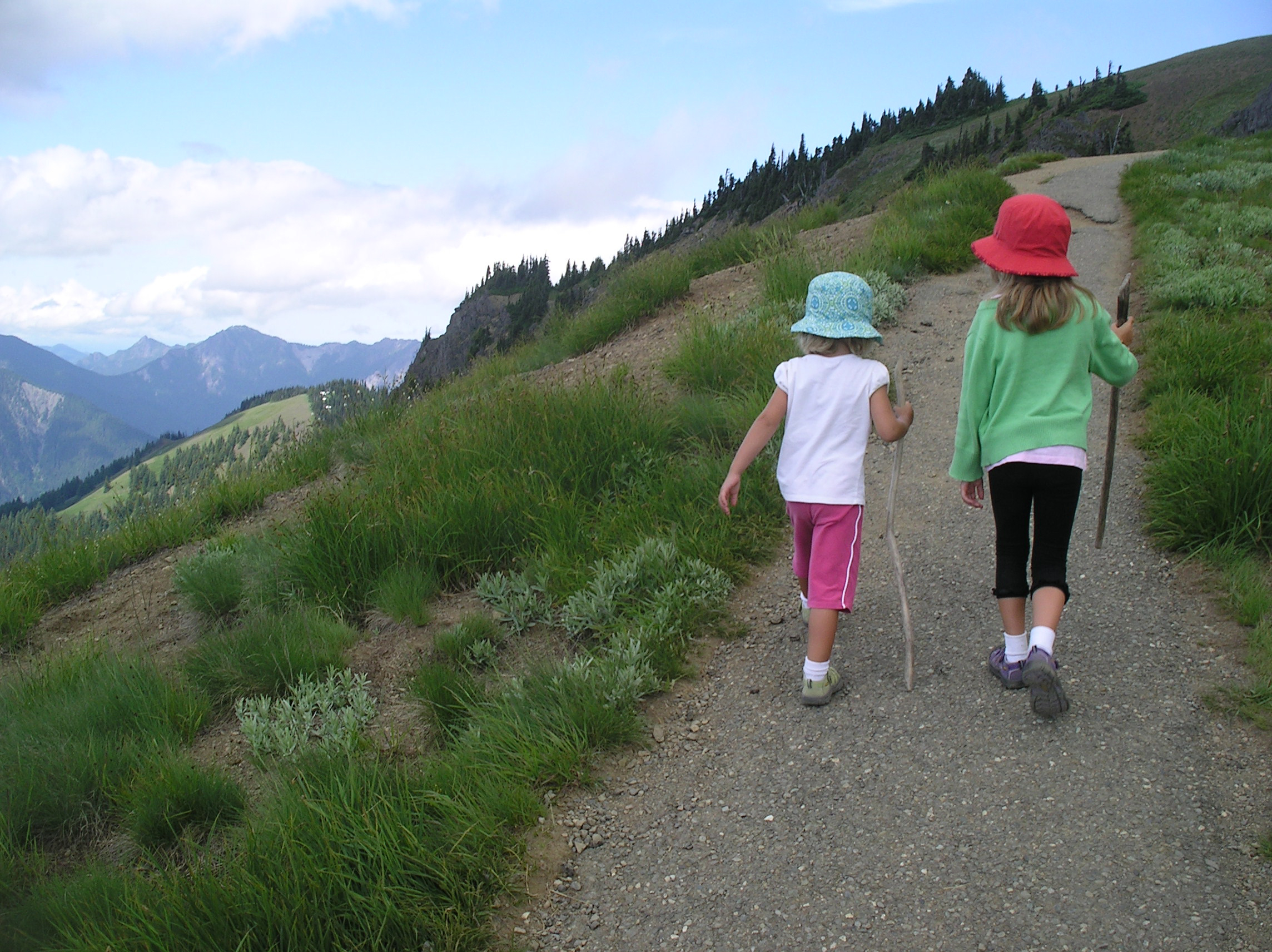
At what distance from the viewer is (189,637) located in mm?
5512

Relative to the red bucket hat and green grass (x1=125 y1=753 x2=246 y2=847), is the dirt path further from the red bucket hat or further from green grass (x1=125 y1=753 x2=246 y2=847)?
the red bucket hat

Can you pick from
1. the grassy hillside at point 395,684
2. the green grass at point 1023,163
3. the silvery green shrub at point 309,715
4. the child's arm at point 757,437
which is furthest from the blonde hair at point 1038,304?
the green grass at point 1023,163

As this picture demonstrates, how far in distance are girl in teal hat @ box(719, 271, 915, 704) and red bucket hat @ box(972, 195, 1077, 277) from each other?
529 mm

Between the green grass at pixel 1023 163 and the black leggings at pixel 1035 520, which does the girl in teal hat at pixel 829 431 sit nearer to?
the black leggings at pixel 1035 520

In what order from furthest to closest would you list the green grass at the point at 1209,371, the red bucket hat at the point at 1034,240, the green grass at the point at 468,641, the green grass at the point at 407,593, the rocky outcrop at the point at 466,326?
1. the rocky outcrop at the point at 466,326
2. the green grass at the point at 407,593
3. the green grass at the point at 468,641
4. the green grass at the point at 1209,371
5. the red bucket hat at the point at 1034,240

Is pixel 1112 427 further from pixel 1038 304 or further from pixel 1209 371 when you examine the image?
pixel 1209 371

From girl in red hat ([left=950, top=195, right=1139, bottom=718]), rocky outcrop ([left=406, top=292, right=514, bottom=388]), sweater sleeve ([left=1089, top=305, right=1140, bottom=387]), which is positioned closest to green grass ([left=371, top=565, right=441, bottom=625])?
girl in red hat ([left=950, top=195, right=1139, bottom=718])

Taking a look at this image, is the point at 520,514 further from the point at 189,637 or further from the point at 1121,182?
the point at 1121,182

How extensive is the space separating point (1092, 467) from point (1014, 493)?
8.10ft

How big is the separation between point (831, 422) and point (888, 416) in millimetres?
224

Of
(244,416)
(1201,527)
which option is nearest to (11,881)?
(1201,527)

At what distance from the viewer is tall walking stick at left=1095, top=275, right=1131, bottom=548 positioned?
12.1ft

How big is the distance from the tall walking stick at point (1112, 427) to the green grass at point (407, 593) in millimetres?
3683

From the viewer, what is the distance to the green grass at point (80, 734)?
3629mm
